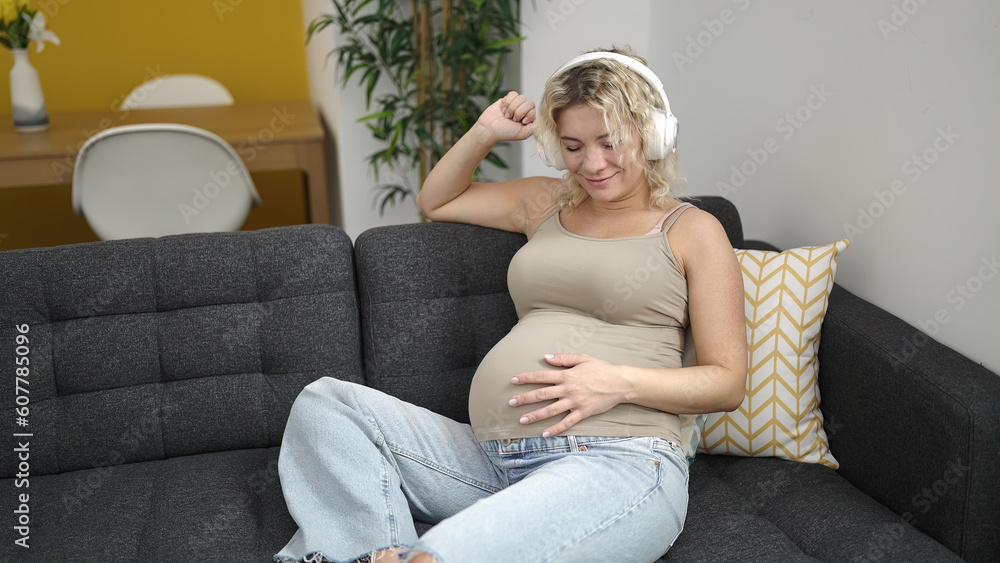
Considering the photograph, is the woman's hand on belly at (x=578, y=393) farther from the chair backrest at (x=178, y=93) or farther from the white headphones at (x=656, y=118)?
the chair backrest at (x=178, y=93)

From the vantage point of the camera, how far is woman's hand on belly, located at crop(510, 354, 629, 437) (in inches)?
53.4

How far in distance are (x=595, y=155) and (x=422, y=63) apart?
4.60 feet

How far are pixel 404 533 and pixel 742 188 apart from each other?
135cm

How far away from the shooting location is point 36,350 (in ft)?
5.24

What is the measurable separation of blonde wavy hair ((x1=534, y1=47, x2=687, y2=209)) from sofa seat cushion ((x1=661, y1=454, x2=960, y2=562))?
53cm

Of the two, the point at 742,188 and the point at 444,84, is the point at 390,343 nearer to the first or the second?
the point at 742,188

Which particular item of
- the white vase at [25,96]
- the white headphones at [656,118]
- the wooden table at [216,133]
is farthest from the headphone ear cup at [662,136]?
the white vase at [25,96]

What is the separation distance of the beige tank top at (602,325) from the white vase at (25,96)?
2385 mm

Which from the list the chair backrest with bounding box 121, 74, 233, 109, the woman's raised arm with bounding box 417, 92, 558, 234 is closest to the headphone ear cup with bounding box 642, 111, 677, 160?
the woman's raised arm with bounding box 417, 92, 558, 234

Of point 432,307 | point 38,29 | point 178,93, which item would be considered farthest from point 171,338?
point 178,93

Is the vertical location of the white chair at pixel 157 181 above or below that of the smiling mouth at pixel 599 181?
below

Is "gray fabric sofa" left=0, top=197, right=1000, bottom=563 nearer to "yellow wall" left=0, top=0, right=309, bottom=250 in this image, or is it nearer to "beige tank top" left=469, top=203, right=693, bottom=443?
"beige tank top" left=469, top=203, right=693, bottom=443

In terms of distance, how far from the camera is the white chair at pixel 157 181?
2604 millimetres

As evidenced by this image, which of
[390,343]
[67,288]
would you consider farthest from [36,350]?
[390,343]
